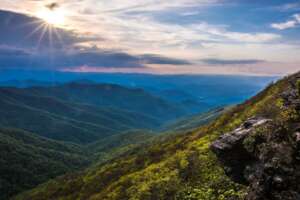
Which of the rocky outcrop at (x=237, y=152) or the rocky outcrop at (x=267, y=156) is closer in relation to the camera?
the rocky outcrop at (x=267, y=156)

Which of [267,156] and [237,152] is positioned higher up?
[267,156]

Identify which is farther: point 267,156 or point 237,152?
point 237,152

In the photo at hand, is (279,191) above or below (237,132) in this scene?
below

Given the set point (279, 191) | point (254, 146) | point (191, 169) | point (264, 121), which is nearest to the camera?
point (279, 191)

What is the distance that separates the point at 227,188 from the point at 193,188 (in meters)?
5.49

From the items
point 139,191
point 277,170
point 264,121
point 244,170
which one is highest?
point 264,121

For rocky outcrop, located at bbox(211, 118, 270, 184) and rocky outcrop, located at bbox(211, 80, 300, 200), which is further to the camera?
rocky outcrop, located at bbox(211, 118, 270, 184)

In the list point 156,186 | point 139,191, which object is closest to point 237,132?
point 156,186

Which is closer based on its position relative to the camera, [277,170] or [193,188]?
[277,170]

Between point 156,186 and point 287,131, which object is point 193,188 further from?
point 287,131

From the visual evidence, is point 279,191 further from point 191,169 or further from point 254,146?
point 191,169

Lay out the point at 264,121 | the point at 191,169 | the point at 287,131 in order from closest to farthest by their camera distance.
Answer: the point at 287,131, the point at 264,121, the point at 191,169

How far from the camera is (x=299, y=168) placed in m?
→ 18.8

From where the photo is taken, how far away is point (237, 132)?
27625 millimetres
